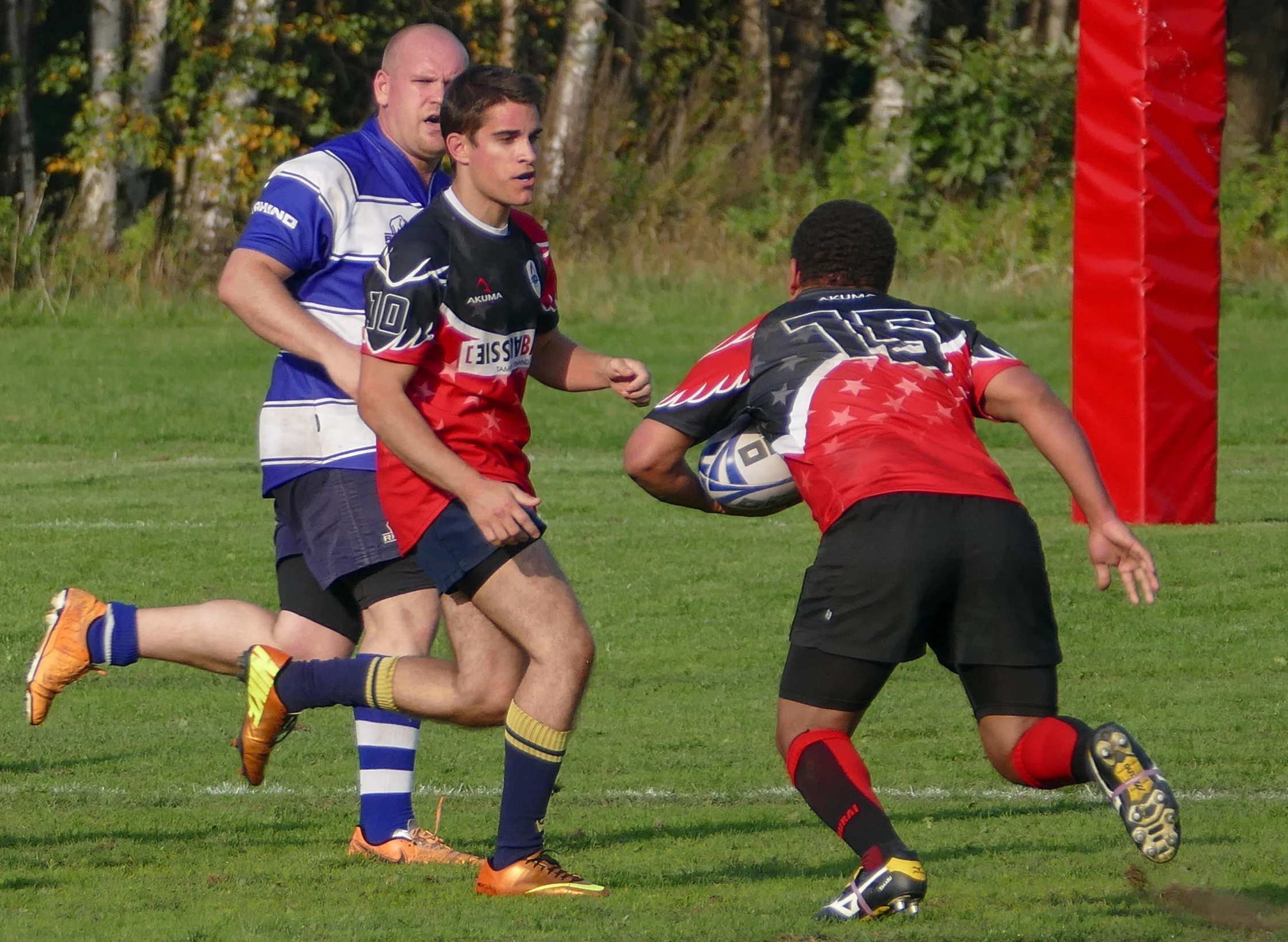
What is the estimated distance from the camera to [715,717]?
312 inches

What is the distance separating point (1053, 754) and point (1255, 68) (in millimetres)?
26911

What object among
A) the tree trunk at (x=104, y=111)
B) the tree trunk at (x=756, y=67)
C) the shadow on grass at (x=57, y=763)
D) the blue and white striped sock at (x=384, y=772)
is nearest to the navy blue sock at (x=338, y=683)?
the blue and white striped sock at (x=384, y=772)

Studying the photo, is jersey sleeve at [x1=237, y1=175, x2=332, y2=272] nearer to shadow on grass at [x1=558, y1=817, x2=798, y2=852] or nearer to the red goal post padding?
shadow on grass at [x1=558, y1=817, x2=798, y2=852]

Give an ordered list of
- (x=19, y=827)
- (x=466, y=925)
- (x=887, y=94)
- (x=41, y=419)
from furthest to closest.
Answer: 1. (x=887, y=94)
2. (x=41, y=419)
3. (x=19, y=827)
4. (x=466, y=925)

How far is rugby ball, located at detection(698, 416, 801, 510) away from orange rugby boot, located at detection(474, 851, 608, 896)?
0.95 metres

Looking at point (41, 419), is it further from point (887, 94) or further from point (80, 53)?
point (887, 94)

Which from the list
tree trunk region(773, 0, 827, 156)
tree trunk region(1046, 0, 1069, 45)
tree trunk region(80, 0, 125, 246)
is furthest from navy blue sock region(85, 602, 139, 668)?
tree trunk region(1046, 0, 1069, 45)

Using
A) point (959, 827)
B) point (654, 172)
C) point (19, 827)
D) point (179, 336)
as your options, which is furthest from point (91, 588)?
point (654, 172)

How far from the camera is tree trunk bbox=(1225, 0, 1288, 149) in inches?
1150

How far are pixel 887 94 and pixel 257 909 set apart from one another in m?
24.0

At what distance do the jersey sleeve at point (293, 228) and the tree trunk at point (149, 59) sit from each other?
1857cm

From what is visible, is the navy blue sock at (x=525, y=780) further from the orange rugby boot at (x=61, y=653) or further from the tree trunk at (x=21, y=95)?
the tree trunk at (x=21, y=95)

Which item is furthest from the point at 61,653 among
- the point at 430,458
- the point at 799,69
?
the point at 799,69

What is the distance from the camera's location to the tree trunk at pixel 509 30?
84.3ft
